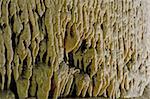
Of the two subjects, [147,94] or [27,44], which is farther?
[147,94]

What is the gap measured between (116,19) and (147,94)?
21 centimetres

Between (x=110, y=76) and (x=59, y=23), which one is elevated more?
(x=59, y=23)

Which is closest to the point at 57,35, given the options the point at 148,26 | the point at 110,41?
the point at 110,41

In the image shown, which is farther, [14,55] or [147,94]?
[147,94]

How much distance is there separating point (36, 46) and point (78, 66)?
4.5 inches

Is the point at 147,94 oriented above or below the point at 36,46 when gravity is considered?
below

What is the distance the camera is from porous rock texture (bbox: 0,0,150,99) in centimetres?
67

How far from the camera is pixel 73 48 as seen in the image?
72cm

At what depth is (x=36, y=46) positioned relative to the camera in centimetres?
68

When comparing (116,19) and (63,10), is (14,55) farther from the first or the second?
(116,19)

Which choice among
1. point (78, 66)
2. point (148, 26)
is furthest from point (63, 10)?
point (148, 26)

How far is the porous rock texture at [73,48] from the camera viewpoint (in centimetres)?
67

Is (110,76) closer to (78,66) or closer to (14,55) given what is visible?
(78,66)

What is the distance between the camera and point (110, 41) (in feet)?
2.46
